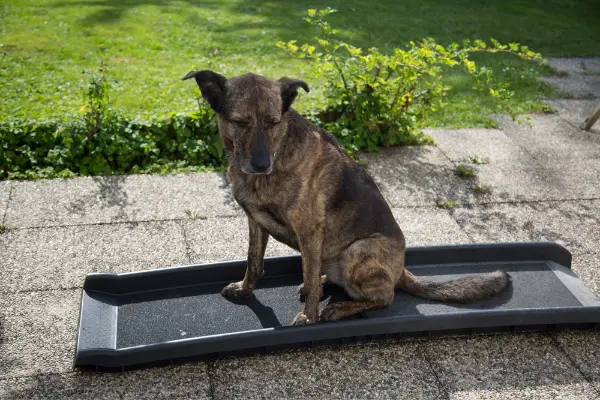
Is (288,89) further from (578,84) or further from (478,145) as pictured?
(578,84)

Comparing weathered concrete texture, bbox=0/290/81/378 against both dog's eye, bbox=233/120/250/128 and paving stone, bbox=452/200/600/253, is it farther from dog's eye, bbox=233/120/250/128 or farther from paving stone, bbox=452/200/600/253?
paving stone, bbox=452/200/600/253

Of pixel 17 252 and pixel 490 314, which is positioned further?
pixel 17 252

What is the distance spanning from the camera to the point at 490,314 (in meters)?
4.36

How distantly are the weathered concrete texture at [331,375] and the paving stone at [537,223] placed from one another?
2030 mm

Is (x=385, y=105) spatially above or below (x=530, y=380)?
above

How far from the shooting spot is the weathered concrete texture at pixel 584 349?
436 cm

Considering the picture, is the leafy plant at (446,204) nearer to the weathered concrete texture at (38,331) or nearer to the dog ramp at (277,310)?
the dog ramp at (277,310)

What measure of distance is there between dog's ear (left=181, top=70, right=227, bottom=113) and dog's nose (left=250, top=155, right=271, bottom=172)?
39 cm

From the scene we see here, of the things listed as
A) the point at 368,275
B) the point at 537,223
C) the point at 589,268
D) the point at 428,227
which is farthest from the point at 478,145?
the point at 368,275

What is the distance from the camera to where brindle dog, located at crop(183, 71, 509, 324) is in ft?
13.0

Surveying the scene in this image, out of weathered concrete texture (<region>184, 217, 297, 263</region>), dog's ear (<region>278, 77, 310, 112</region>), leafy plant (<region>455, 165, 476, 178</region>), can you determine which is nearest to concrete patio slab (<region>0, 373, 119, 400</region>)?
weathered concrete texture (<region>184, 217, 297, 263</region>)

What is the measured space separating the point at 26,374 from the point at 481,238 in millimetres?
3961

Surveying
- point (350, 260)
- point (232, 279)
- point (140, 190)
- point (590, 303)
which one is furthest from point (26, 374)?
point (590, 303)

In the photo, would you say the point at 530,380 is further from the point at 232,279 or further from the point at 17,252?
the point at 17,252
